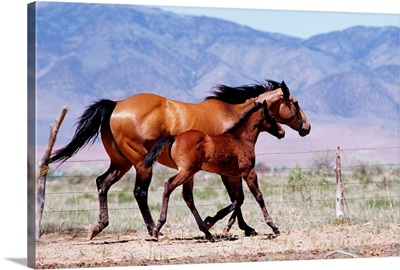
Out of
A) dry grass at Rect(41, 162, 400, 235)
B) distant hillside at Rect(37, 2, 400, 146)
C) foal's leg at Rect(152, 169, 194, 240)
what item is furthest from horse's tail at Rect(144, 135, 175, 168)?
distant hillside at Rect(37, 2, 400, 146)

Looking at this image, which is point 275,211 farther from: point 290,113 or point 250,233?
point 290,113

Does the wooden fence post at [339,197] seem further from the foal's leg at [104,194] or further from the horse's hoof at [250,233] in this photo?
the foal's leg at [104,194]

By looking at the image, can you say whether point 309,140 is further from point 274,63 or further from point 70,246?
point 70,246

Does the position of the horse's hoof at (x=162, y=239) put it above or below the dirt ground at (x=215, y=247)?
above

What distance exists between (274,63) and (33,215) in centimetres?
5827

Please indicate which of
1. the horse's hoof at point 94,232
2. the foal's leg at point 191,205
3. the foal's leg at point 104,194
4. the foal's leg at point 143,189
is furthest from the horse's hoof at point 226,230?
the horse's hoof at point 94,232

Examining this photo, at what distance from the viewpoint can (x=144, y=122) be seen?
1183 centimetres

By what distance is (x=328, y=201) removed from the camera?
55.4 ft

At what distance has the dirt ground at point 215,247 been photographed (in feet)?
35.8

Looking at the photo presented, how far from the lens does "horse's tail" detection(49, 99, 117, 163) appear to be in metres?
11.8

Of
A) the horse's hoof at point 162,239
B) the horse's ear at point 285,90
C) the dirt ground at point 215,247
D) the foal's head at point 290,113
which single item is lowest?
the dirt ground at point 215,247

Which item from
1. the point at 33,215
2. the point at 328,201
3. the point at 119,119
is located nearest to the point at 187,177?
the point at 119,119

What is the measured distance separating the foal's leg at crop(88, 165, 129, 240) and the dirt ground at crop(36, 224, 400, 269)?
17 cm

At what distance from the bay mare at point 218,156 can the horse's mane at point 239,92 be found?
0.57 metres
